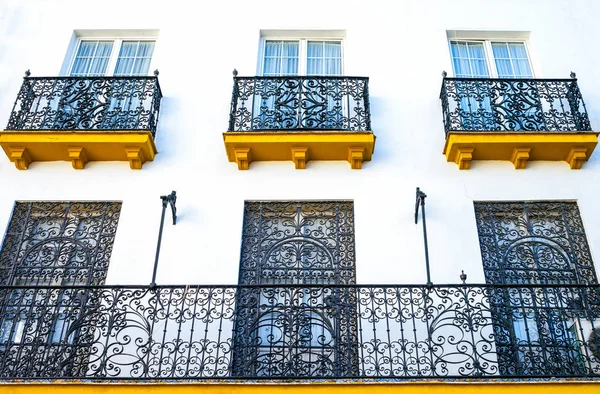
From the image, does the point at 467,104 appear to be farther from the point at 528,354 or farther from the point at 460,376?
the point at 460,376

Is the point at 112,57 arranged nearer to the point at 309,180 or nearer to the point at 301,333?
the point at 309,180

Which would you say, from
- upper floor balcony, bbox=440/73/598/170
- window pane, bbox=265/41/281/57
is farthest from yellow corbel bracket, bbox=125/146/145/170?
upper floor balcony, bbox=440/73/598/170

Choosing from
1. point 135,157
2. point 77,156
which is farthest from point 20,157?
point 135,157

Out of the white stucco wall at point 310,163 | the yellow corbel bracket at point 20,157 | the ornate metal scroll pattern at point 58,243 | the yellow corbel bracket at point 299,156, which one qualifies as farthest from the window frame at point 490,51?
the yellow corbel bracket at point 20,157

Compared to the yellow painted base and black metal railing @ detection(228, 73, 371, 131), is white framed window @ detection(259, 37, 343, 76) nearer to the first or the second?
black metal railing @ detection(228, 73, 371, 131)

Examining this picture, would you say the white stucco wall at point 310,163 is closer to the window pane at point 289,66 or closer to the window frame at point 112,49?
the window frame at point 112,49

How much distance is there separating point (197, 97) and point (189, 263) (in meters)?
3.08

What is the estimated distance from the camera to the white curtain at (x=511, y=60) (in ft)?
35.6

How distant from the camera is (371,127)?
9.94m

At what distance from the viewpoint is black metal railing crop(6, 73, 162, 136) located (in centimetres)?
980

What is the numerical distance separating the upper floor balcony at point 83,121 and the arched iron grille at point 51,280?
2.64 ft

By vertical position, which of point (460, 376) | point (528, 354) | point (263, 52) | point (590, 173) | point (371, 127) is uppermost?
point (263, 52)

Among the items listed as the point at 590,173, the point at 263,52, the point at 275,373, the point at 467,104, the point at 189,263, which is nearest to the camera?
the point at 275,373

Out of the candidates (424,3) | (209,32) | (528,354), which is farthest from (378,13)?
(528,354)
